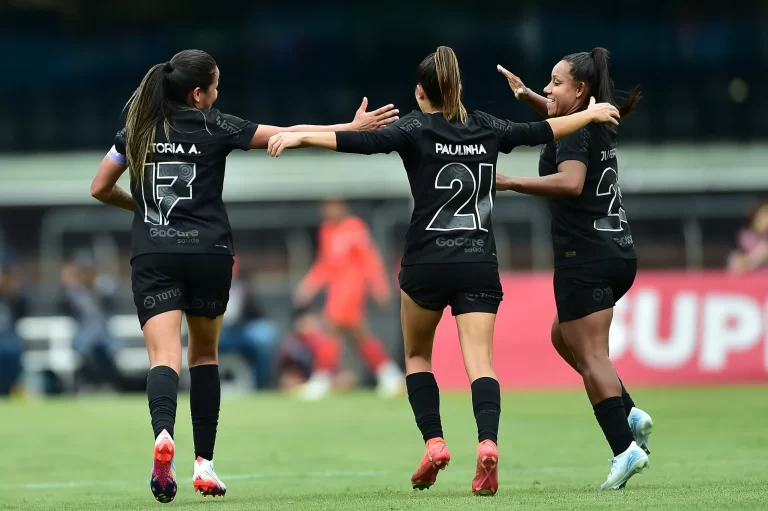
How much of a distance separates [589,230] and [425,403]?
4.12 feet

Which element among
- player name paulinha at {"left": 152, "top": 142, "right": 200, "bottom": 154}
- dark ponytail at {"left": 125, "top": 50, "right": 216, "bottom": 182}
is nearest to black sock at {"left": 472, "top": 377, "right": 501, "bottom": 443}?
player name paulinha at {"left": 152, "top": 142, "right": 200, "bottom": 154}

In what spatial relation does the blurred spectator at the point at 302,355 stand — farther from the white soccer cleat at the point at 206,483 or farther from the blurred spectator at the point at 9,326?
the white soccer cleat at the point at 206,483

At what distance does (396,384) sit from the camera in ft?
52.9

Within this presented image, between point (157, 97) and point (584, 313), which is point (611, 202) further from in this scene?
point (157, 97)

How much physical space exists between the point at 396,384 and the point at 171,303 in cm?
995

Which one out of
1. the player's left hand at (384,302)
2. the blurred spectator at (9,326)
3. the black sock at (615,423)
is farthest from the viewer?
the blurred spectator at (9,326)

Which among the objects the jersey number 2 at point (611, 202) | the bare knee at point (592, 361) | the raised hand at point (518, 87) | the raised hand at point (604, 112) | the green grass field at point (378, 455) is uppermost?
the raised hand at point (518, 87)

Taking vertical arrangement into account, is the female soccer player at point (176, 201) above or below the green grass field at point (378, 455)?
above

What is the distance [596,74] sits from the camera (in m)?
6.95

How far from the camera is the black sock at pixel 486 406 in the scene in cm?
626

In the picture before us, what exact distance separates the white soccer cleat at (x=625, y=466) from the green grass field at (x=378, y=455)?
0.35 feet

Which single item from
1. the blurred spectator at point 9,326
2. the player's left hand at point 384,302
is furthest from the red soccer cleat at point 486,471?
the blurred spectator at point 9,326

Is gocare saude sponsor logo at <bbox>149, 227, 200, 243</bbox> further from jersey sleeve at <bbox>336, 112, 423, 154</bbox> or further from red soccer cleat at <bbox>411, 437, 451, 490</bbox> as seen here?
red soccer cleat at <bbox>411, 437, 451, 490</bbox>

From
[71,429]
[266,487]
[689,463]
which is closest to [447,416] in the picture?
[71,429]
